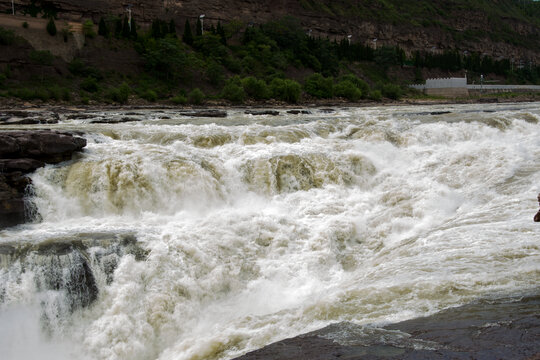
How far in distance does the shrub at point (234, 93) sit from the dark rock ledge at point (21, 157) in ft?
105

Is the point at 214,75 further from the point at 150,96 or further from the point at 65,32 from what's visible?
the point at 65,32

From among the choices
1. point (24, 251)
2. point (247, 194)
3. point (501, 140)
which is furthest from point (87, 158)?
point (501, 140)

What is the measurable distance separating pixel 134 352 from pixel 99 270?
1671 millimetres

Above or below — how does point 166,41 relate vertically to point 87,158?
above

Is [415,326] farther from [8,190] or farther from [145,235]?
[8,190]

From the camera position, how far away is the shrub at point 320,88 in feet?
176

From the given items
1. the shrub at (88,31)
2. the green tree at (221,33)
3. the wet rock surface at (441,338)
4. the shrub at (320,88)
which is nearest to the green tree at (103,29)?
the shrub at (88,31)

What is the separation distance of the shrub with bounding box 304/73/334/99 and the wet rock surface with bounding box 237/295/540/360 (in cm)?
4840

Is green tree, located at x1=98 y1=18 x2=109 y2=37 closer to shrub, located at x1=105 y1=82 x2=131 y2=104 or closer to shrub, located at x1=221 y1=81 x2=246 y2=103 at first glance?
shrub, located at x1=105 y1=82 x2=131 y2=104

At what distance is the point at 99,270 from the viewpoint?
8.27 metres

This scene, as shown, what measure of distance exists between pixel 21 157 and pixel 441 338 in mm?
10012

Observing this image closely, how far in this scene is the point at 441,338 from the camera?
16.9 ft

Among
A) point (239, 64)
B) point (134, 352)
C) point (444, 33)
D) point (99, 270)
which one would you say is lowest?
point (134, 352)

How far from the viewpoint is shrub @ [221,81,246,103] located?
146 ft
